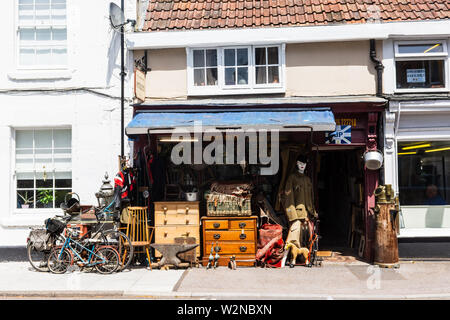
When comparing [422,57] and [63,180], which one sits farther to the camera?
[63,180]

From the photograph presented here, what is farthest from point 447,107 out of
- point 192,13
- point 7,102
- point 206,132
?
point 7,102

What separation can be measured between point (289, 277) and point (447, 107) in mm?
5542

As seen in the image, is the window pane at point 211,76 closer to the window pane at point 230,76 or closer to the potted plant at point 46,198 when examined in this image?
the window pane at point 230,76

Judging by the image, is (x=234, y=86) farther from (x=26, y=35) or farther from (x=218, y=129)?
(x=26, y=35)

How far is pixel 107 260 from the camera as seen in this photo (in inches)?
365

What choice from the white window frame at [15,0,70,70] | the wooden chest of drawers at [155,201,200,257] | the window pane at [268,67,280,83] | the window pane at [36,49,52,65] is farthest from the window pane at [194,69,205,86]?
the window pane at [36,49,52,65]

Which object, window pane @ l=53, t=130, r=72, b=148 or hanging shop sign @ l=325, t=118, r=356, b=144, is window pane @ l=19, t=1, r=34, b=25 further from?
hanging shop sign @ l=325, t=118, r=356, b=144

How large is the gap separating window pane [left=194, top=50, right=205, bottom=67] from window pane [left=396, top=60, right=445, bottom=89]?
4838 mm

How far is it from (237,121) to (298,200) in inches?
93.6

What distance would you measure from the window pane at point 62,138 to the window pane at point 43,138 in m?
0.14

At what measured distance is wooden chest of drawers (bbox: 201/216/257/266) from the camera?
9.85m

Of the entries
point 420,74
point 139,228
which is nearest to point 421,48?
point 420,74

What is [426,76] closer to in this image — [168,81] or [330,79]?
[330,79]

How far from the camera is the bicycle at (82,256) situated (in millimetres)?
9211
